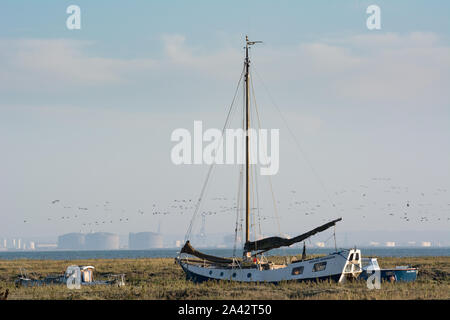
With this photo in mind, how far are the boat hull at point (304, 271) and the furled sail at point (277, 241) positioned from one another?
114 inches

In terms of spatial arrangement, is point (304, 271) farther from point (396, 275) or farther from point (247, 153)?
point (247, 153)

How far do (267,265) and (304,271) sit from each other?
3762 mm

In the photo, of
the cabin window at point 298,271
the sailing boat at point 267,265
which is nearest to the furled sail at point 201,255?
the sailing boat at point 267,265

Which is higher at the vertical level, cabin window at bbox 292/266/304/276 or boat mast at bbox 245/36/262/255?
boat mast at bbox 245/36/262/255

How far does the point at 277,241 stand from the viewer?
50.7 metres

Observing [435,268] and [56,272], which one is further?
[56,272]

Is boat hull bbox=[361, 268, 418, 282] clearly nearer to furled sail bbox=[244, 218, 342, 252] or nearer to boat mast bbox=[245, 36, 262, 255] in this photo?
furled sail bbox=[244, 218, 342, 252]

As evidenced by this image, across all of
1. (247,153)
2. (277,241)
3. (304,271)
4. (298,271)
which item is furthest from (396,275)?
(247,153)

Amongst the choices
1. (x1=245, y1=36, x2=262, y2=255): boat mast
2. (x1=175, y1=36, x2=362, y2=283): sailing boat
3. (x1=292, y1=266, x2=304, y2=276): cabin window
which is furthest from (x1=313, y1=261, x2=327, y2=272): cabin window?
(x1=245, y1=36, x2=262, y2=255): boat mast

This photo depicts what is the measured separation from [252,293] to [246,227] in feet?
53.1

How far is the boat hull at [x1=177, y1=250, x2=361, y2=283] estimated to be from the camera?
146ft
